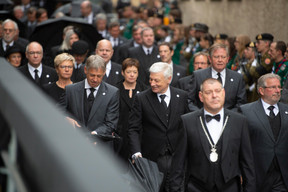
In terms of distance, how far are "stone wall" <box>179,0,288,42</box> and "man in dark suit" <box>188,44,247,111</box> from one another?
465 centimetres

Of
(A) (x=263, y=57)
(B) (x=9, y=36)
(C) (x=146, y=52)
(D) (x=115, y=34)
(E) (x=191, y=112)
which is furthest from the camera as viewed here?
(D) (x=115, y=34)

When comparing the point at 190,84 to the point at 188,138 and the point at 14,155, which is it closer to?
the point at 188,138

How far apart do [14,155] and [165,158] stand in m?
5.66

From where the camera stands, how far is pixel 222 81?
870 centimetres

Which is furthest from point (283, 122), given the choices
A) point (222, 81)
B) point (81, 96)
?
point (81, 96)

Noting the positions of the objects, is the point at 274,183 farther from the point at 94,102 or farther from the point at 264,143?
the point at 94,102

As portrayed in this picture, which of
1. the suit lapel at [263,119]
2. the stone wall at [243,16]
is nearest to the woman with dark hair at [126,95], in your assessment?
the suit lapel at [263,119]

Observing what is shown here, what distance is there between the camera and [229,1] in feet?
56.6

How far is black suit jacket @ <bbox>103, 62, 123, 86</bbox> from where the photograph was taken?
9.62m

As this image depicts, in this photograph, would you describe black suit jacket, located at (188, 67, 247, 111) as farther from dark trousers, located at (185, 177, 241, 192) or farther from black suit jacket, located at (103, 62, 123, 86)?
dark trousers, located at (185, 177, 241, 192)

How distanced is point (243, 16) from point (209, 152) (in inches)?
426

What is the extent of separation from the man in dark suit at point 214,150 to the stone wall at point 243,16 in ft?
24.6

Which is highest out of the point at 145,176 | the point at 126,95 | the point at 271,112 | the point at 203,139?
the point at 126,95

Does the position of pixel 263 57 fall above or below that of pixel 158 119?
above
